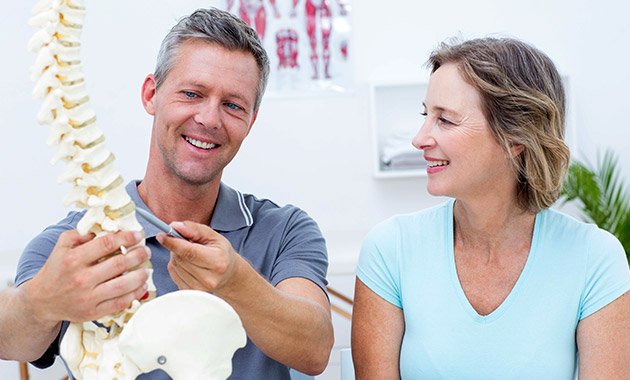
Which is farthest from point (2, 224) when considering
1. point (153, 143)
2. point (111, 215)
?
point (111, 215)

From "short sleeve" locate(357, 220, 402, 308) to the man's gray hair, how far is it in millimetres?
376

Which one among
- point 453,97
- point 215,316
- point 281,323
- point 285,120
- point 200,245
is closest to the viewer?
point 215,316

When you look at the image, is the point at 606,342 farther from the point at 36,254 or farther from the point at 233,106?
the point at 36,254

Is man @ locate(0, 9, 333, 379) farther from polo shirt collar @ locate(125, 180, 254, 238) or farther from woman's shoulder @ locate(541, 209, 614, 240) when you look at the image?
woman's shoulder @ locate(541, 209, 614, 240)

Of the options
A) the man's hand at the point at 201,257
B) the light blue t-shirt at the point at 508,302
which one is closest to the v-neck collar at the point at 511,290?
the light blue t-shirt at the point at 508,302

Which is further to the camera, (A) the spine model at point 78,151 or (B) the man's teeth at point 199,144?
(B) the man's teeth at point 199,144

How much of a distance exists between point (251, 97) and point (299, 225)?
278 mm

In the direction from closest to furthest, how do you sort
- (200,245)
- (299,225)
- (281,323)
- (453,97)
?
(200,245) → (281,323) → (453,97) → (299,225)

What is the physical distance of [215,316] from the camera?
39.8 inches

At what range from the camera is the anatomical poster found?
376cm

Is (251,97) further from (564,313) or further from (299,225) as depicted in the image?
(564,313)

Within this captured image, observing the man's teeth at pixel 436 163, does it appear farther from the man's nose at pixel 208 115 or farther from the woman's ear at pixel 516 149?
the man's nose at pixel 208 115

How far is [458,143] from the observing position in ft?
5.47

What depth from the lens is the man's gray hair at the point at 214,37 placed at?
68.2 inches
